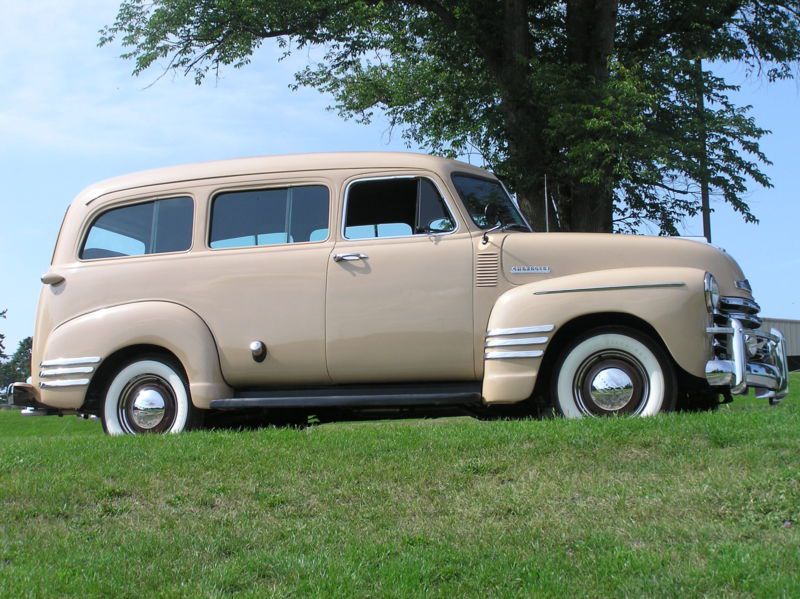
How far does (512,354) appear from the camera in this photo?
7.27 m

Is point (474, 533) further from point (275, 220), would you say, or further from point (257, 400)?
point (275, 220)

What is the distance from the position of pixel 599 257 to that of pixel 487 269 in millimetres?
891

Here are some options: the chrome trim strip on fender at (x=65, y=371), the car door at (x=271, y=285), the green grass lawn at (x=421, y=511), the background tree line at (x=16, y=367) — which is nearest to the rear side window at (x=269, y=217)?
the car door at (x=271, y=285)

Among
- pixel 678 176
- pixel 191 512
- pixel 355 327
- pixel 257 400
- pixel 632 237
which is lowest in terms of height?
pixel 191 512

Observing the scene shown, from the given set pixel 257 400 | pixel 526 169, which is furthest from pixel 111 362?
pixel 526 169

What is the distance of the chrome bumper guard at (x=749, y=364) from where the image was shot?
22.8ft

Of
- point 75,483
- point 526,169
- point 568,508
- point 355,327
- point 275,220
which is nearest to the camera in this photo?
point 568,508

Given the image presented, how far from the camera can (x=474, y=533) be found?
5.05m

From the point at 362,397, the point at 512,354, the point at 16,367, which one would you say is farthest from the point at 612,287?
the point at 16,367

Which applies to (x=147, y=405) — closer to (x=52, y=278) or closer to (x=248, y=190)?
(x=52, y=278)

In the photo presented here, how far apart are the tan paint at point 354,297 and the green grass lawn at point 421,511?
60 centimetres

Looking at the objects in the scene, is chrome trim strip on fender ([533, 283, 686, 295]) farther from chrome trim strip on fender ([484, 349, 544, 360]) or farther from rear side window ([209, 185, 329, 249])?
rear side window ([209, 185, 329, 249])

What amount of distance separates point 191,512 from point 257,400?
219 centimetres

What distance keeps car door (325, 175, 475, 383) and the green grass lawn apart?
53cm
